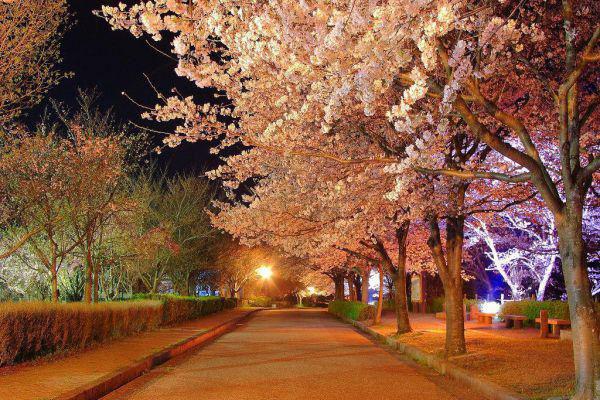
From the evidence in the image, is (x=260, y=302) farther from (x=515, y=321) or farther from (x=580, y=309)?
(x=580, y=309)

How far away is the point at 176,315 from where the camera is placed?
27.3 metres

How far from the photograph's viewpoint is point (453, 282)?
48.0 ft

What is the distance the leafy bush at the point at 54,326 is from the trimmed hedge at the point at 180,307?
6527mm

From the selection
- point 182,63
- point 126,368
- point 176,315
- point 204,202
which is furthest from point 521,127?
point 204,202

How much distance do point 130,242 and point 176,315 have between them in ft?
18.7

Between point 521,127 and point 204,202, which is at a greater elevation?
point 204,202

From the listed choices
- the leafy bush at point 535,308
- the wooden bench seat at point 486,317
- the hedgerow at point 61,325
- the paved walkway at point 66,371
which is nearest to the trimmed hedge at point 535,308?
the leafy bush at point 535,308

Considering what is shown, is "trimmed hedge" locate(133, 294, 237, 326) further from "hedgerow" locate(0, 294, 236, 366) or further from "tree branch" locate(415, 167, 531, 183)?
"tree branch" locate(415, 167, 531, 183)

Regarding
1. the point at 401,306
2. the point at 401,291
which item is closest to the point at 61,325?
the point at 401,306

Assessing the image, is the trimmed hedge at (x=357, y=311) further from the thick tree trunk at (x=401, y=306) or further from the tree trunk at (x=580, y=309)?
the tree trunk at (x=580, y=309)

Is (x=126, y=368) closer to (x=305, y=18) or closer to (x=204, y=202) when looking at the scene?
(x=305, y=18)

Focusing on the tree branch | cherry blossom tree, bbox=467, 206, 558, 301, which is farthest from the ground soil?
cherry blossom tree, bbox=467, 206, 558, 301

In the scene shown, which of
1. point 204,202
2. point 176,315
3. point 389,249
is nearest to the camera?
point 176,315

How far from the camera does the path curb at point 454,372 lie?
29.8 feet
